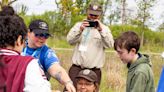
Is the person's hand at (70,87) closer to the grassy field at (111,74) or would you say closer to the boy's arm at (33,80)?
the boy's arm at (33,80)

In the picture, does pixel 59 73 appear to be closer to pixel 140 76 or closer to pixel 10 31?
pixel 140 76

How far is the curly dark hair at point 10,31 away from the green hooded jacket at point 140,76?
1.53 metres

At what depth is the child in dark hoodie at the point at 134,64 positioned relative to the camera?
4285mm

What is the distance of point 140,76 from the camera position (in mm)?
4273

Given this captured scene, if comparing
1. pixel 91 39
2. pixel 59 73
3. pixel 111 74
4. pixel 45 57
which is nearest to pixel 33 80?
pixel 59 73

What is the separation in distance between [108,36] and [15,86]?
147 inches

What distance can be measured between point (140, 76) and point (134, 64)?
0.15 m

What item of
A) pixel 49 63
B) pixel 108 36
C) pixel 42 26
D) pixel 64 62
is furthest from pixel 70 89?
pixel 64 62

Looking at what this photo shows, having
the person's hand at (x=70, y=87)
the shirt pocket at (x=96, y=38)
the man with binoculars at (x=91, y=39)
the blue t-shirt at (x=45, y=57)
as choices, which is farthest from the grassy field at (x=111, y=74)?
the person's hand at (x=70, y=87)

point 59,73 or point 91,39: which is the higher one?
point 59,73

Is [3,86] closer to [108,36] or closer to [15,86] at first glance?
[15,86]

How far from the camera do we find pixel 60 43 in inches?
781

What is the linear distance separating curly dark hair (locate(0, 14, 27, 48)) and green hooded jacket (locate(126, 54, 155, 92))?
1.53 meters

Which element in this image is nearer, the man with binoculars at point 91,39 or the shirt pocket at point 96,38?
the man with binoculars at point 91,39
